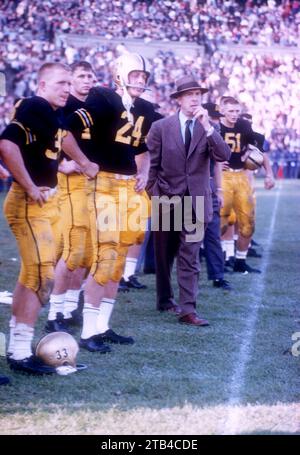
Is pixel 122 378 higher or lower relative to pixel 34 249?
lower

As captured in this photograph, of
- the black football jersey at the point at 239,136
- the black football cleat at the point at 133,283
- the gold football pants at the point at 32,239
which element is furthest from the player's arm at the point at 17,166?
the black football jersey at the point at 239,136

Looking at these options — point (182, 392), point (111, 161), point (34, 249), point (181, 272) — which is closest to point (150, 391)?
point (182, 392)

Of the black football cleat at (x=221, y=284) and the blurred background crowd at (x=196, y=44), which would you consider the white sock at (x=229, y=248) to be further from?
the blurred background crowd at (x=196, y=44)

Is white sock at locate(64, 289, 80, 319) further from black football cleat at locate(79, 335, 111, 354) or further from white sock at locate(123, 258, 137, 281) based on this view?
white sock at locate(123, 258, 137, 281)

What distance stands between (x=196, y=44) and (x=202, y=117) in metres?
23.5

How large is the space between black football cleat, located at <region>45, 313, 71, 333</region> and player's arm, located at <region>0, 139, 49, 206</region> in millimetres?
1488

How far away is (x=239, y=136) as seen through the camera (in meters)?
9.56

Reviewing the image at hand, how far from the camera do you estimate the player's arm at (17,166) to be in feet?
16.4

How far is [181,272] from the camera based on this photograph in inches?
274

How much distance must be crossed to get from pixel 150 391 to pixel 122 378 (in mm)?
326

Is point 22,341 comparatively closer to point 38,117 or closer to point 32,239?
point 32,239

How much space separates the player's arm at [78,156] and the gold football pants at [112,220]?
108 mm

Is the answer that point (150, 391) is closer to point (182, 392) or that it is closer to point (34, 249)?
point (182, 392)

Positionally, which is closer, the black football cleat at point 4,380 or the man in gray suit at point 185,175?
the black football cleat at point 4,380
